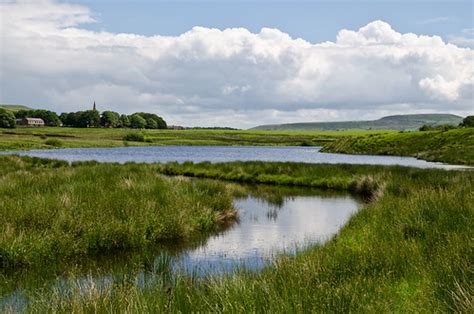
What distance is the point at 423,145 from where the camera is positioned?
77688 mm

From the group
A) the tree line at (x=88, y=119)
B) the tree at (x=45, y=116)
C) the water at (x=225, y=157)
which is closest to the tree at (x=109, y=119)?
the tree line at (x=88, y=119)

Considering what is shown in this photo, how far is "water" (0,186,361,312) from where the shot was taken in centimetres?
918

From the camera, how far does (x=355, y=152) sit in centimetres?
8738

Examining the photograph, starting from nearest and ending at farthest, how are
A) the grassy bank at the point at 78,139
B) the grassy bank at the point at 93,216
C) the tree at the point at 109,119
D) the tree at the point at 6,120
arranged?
the grassy bank at the point at 93,216 < the grassy bank at the point at 78,139 < the tree at the point at 6,120 < the tree at the point at 109,119

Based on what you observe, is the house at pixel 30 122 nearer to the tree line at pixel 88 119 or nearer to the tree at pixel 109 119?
the tree line at pixel 88 119

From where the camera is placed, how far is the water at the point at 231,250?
9.18 meters

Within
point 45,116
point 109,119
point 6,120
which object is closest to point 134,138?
point 6,120

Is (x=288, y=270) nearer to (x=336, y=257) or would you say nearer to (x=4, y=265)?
(x=336, y=257)

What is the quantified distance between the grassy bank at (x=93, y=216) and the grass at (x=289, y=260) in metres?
0.05

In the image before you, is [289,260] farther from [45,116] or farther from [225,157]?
[45,116]

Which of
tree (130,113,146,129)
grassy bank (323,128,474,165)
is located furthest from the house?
grassy bank (323,128,474,165)

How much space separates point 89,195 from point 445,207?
1171 cm

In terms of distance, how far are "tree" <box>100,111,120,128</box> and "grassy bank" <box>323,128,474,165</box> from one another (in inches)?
4137

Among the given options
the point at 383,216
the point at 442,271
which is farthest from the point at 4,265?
the point at 383,216
